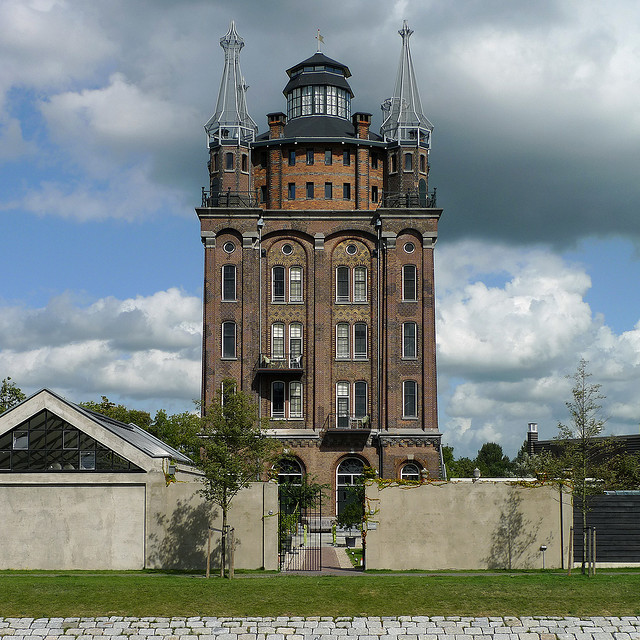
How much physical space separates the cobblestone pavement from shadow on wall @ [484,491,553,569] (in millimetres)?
9220

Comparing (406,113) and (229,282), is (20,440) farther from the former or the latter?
(406,113)

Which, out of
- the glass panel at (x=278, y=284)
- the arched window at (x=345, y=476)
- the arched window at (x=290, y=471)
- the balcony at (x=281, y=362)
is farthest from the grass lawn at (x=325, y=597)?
the glass panel at (x=278, y=284)

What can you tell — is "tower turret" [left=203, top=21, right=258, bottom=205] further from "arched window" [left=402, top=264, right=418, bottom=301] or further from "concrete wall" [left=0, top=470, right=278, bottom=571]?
"concrete wall" [left=0, top=470, right=278, bottom=571]

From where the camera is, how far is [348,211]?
61000 millimetres

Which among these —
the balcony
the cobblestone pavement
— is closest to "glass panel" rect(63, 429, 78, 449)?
the cobblestone pavement

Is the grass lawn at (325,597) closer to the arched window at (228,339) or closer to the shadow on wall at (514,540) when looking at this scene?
→ the shadow on wall at (514,540)

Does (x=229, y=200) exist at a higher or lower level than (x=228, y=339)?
higher

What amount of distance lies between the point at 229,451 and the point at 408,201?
1320 inches

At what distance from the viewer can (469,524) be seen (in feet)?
107

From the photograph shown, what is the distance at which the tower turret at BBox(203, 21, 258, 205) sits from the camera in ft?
204

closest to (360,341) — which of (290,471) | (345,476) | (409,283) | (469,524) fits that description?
(409,283)

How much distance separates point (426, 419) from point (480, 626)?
36.1m

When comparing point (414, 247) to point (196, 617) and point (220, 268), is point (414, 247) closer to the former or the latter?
point (220, 268)

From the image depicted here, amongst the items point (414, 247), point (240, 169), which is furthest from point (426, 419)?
point (240, 169)
